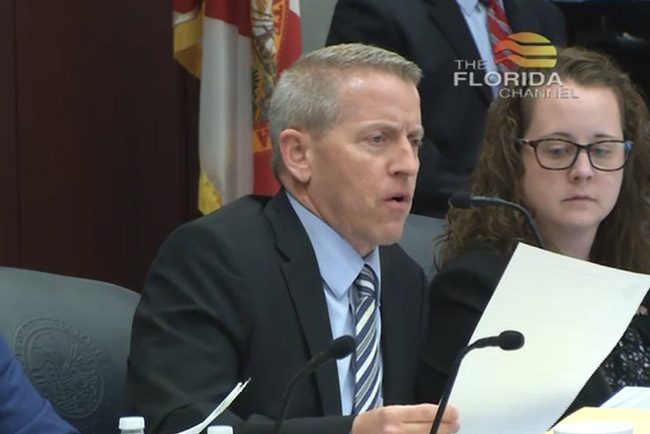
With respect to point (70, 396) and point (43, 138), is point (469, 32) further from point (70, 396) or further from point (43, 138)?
point (70, 396)

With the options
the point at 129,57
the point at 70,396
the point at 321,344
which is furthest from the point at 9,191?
the point at 321,344

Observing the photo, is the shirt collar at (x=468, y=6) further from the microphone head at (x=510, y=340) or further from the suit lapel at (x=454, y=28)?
the microphone head at (x=510, y=340)

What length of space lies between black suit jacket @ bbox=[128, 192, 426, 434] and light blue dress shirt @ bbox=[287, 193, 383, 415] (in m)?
0.02

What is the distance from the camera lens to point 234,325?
7.30ft

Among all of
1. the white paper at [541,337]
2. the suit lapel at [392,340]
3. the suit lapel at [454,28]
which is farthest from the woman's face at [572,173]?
the suit lapel at [454,28]

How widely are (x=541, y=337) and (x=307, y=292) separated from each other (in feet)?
1.56

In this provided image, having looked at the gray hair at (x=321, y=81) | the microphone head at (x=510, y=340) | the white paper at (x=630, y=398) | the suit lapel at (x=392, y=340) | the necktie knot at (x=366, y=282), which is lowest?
the white paper at (x=630, y=398)

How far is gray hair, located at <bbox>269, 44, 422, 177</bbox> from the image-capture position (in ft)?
7.73

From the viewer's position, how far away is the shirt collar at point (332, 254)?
2.37 metres

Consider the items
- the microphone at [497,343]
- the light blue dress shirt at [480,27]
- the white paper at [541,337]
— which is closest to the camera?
the microphone at [497,343]

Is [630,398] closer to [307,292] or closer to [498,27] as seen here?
[307,292]

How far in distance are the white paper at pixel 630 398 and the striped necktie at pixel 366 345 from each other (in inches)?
15.6

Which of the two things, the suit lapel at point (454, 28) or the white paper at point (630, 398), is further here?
the suit lapel at point (454, 28)

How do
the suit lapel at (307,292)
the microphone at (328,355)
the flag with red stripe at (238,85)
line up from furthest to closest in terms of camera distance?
1. the flag with red stripe at (238,85)
2. the suit lapel at (307,292)
3. the microphone at (328,355)
